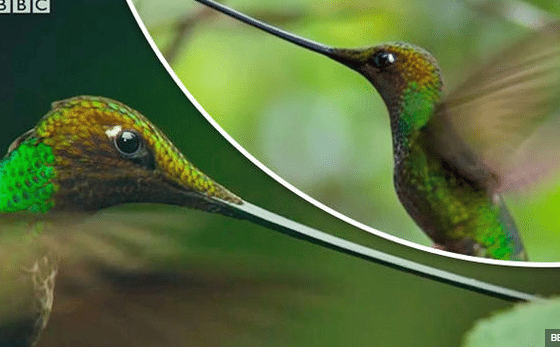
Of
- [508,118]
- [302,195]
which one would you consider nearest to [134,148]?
[302,195]

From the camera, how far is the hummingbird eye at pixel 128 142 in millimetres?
1771

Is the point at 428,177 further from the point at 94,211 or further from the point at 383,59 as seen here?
the point at 94,211

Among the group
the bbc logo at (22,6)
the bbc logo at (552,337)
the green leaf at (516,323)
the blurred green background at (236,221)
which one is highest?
the bbc logo at (22,6)

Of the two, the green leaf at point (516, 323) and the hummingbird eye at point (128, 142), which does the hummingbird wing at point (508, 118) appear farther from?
the hummingbird eye at point (128, 142)

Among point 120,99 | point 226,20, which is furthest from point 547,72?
point 120,99

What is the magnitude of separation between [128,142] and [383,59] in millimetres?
432

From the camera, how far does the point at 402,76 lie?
1769mm

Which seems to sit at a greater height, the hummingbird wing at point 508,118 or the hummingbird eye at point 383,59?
the hummingbird eye at point 383,59

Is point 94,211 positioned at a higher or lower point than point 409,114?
lower

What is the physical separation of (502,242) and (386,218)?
190 millimetres

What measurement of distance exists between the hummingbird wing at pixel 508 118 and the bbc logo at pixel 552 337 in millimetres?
246

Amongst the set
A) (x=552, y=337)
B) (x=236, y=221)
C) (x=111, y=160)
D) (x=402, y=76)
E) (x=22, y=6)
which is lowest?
(x=552, y=337)

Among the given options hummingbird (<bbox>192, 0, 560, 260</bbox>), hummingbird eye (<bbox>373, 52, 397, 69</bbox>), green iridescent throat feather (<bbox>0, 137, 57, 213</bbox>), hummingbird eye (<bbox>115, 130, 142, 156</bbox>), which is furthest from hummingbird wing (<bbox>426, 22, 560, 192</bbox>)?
green iridescent throat feather (<bbox>0, 137, 57, 213</bbox>)

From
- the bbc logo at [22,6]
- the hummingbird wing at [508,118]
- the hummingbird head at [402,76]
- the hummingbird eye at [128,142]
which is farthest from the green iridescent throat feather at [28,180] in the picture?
the hummingbird wing at [508,118]
